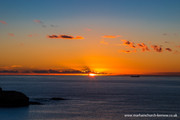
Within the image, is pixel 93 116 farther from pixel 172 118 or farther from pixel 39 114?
pixel 172 118

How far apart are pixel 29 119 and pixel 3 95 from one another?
16.3 m

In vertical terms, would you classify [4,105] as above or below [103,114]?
above

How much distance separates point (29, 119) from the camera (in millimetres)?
51250

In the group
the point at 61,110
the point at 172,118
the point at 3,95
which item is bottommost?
Result: the point at 172,118

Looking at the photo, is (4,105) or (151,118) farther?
(4,105)

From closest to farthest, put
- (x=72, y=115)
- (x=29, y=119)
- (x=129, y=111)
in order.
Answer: (x=29, y=119)
(x=72, y=115)
(x=129, y=111)

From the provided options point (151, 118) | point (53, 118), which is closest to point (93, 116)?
point (53, 118)

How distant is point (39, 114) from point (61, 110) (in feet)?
22.4

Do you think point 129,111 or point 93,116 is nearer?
point 93,116

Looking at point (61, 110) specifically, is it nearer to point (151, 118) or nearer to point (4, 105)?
point (4, 105)

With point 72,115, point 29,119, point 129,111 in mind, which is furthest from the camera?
point 129,111

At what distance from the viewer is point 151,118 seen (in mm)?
51500

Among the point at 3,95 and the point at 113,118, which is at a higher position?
the point at 3,95

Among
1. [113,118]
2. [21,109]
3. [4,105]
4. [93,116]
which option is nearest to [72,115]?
[93,116]
